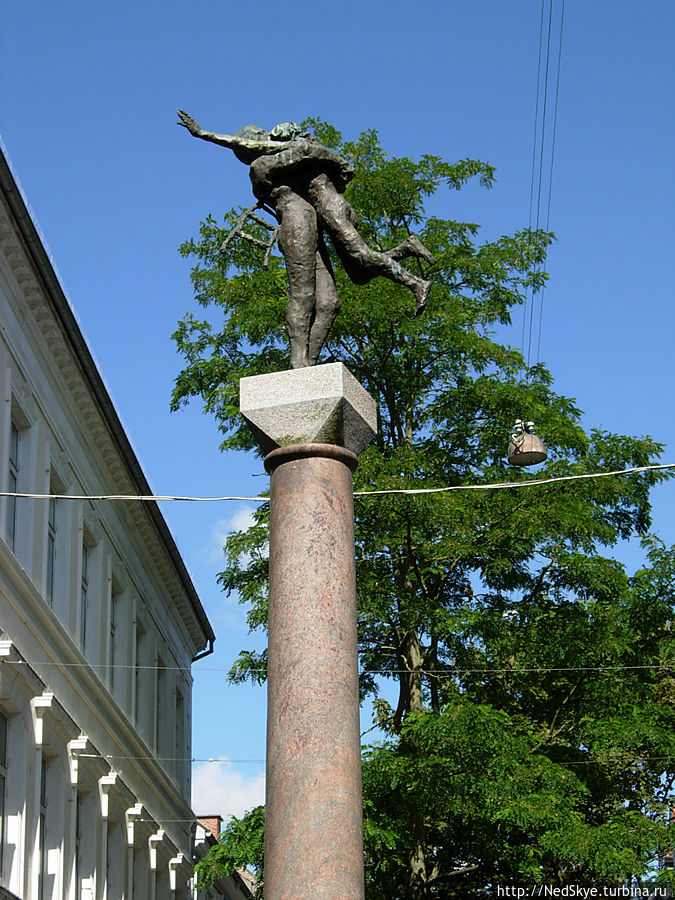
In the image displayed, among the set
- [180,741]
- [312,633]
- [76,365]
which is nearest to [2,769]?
[76,365]

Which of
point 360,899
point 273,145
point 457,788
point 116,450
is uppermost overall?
point 116,450

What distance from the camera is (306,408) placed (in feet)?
26.9

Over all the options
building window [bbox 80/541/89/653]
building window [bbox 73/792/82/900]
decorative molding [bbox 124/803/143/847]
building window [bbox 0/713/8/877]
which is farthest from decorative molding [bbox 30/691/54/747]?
decorative molding [bbox 124/803/143/847]

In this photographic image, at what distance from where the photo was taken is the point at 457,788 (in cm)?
1731

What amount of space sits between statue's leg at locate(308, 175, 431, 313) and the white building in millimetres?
8725

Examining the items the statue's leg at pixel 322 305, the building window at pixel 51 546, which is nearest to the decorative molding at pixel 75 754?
the building window at pixel 51 546

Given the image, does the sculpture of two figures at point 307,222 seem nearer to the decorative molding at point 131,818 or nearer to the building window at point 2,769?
the building window at point 2,769

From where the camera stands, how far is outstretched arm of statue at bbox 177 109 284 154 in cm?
948

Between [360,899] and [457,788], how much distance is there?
35.4ft

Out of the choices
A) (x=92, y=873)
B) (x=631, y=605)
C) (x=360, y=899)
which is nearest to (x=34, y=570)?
(x=92, y=873)

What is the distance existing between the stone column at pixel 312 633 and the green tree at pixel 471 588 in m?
9.91

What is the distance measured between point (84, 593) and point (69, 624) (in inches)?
75.5

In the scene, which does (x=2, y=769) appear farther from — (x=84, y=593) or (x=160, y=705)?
(x=160, y=705)

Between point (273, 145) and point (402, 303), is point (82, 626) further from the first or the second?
point (273, 145)
